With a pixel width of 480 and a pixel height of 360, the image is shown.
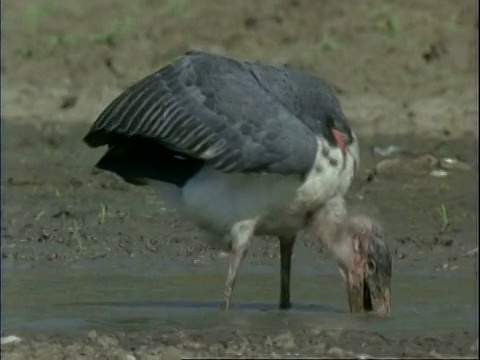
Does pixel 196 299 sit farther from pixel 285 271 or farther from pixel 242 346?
pixel 242 346

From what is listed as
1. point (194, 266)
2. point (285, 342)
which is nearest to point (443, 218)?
point (194, 266)

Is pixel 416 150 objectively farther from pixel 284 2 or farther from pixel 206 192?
pixel 206 192

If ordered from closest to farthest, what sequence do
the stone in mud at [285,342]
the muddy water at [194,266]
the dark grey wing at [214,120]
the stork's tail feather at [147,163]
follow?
the stone in mud at [285,342]
the muddy water at [194,266]
the dark grey wing at [214,120]
the stork's tail feather at [147,163]

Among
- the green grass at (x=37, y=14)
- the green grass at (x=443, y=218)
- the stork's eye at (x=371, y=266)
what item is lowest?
the stork's eye at (x=371, y=266)

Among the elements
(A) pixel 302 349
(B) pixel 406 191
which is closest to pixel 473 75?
(B) pixel 406 191

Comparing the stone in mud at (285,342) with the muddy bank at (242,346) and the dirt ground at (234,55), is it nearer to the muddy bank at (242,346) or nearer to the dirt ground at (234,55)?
the muddy bank at (242,346)

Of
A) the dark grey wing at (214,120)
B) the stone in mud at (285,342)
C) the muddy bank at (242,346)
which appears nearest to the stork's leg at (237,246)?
the dark grey wing at (214,120)

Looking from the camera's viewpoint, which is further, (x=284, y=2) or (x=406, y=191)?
(x=284, y=2)

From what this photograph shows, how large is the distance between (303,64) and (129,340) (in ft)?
22.2

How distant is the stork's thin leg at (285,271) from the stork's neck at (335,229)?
190mm

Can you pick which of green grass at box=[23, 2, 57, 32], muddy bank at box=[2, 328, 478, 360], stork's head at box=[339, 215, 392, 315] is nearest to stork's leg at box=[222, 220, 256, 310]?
stork's head at box=[339, 215, 392, 315]

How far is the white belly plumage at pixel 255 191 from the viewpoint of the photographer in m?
7.57

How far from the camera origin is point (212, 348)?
22.1ft

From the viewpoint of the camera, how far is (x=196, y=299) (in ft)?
27.1
